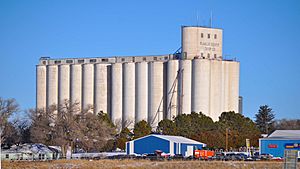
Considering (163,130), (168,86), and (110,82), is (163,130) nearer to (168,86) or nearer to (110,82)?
(168,86)

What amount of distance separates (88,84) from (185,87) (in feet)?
65.4

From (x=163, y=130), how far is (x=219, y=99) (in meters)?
14.6

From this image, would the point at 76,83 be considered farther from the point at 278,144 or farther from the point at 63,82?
the point at 278,144

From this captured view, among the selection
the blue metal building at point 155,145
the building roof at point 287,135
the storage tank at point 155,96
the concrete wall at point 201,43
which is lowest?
the blue metal building at point 155,145

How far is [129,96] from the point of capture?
382 feet

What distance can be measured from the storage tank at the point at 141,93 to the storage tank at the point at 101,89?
6.77 metres

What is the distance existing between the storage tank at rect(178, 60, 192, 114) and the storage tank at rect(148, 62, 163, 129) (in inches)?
151

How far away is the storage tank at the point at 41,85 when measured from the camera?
415 feet

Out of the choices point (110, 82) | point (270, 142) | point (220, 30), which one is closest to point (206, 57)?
point (220, 30)

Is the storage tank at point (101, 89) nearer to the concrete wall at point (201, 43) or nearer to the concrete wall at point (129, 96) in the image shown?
the concrete wall at point (129, 96)

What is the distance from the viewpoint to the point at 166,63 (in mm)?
116812

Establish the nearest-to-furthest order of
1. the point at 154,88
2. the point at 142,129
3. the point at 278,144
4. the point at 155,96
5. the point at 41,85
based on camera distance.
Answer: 1. the point at 278,144
2. the point at 142,129
3. the point at 154,88
4. the point at 155,96
5. the point at 41,85

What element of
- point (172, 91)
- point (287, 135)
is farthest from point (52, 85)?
point (287, 135)

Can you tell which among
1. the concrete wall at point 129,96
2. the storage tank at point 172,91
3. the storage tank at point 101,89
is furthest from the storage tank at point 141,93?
the storage tank at point 101,89
